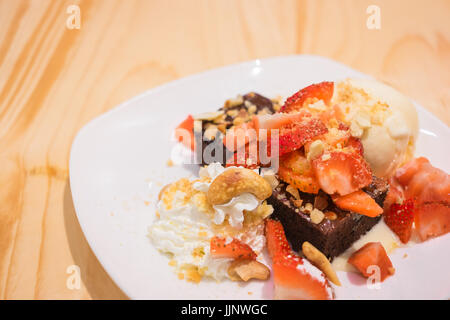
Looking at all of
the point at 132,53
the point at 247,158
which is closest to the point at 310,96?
the point at 247,158

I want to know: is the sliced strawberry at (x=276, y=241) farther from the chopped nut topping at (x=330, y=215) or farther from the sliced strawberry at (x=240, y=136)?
the sliced strawberry at (x=240, y=136)

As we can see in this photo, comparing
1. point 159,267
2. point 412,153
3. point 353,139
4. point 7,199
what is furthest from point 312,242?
point 7,199

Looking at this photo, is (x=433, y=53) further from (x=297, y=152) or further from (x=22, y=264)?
(x=22, y=264)

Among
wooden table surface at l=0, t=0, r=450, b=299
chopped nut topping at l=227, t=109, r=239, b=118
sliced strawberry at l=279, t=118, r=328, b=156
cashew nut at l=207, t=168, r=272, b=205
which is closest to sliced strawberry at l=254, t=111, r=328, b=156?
sliced strawberry at l=279, t=118, r=328, b=156

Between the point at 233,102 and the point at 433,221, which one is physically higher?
the point at 233,102

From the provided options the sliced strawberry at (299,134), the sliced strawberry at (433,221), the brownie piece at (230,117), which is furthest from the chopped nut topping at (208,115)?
the sliced strawberry at (433,221)

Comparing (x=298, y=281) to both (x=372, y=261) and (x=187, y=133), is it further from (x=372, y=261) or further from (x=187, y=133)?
(x=187, y=133)
